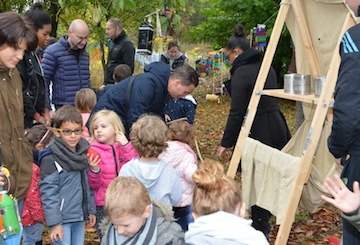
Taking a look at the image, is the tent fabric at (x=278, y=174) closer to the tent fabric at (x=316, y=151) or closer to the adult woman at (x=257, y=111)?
the tent fabric at (x=316, y=151)

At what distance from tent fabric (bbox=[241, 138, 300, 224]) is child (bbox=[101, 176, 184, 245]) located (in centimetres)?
137

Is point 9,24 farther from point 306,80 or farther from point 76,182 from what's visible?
point 306,80

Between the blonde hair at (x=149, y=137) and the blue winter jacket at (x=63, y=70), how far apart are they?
2846mm

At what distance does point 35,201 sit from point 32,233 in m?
0.41

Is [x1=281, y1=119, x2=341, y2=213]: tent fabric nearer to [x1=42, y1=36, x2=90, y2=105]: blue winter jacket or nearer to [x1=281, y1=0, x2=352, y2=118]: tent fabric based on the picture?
[x1=281, y1=0, x2=352, y2=118]: tent fabric

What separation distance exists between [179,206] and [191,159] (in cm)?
42

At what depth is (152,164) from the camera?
362 cm

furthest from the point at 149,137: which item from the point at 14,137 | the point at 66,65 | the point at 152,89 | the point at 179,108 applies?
the point at 66,65

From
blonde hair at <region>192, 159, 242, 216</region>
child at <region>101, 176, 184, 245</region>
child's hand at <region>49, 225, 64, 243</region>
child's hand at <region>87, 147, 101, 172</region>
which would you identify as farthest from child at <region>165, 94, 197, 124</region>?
blonde hair at <region>192, 159, 242, 216</region>

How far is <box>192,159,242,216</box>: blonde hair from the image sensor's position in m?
2.30

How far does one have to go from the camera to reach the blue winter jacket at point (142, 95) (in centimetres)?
456

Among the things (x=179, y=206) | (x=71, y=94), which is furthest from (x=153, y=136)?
(x=71, y=94)

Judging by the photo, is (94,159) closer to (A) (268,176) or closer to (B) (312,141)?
(A) (268,176)

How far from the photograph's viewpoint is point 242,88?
4746 mm
